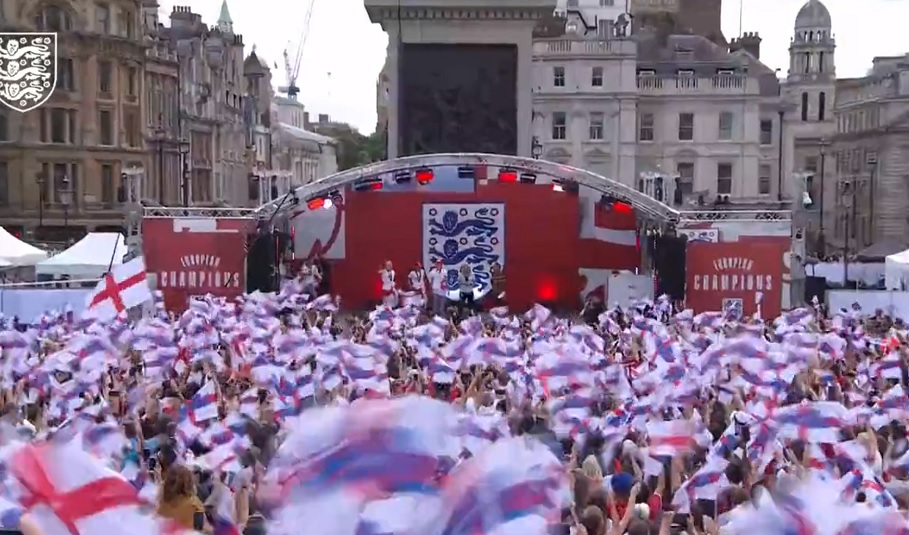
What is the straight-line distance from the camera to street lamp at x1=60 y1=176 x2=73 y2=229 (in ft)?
214

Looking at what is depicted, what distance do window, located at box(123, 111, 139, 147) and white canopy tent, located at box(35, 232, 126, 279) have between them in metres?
32.0

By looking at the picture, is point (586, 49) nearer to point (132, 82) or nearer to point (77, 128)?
point (132, 82)

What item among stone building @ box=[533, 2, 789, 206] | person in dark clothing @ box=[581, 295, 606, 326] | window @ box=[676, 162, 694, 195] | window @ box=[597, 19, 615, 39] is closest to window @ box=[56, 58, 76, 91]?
stone building @ box=[533, 2, 789, 206]

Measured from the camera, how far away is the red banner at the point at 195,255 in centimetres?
3114

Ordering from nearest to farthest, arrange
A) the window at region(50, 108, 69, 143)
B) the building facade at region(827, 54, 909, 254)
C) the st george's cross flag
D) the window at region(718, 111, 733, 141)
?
the st george's cross flag, the window at region(50, 108, 69, 143), the window at region(718, 111, 733, 141), the building facade at region(827, 54, 909, 254)

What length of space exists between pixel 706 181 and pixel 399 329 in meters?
49.1

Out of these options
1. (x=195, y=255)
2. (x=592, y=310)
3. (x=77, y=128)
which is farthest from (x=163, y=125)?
(x=592, y=310)

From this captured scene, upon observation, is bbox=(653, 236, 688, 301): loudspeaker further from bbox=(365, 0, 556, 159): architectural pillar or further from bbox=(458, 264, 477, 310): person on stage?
bbox=(365, 0, 556, 159): architectural pillar

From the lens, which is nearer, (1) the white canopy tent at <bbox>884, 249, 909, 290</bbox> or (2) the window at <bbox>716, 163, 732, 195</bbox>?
(1) the white canopy tent at <bbox>884, 249, 909, 290</bbox>

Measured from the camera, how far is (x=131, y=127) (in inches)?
2756

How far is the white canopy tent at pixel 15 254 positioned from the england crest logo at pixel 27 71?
4229 millimetres

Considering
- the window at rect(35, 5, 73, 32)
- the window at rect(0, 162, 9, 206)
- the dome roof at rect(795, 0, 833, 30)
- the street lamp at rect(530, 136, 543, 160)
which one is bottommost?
the window at rect(0, 162, 9, 206)

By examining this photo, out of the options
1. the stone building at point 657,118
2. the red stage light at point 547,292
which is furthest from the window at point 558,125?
the red stage light at point 547,292

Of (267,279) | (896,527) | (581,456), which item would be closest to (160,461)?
(581,456)
